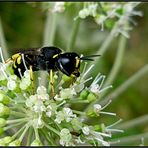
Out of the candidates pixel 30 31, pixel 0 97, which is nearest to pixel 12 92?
pixel 0 97

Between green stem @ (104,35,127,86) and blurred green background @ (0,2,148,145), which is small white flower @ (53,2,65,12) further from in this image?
blurred green background @ (0,2,148,145)

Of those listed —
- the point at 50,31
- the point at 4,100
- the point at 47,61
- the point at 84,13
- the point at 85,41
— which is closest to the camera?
the point at 4,100

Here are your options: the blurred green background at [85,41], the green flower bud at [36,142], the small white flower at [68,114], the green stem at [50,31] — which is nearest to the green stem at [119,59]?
the green stem at [50,31]

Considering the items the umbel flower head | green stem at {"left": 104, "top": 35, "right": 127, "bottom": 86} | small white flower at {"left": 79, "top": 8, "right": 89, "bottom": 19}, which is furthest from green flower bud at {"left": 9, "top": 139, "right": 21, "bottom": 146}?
green stem at {"left": 104, "top": 35, "right": 127, "bottom": 86}

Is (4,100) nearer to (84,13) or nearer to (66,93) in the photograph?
(66,93)

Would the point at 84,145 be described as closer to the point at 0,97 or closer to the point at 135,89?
the point at 0,97

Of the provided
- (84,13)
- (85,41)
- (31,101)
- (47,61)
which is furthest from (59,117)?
(85,41)
